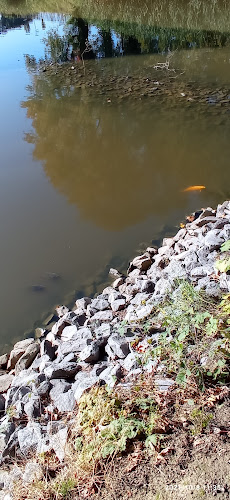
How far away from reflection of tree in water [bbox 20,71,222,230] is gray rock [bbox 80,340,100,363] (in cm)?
262

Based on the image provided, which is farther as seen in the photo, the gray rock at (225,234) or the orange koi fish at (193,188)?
the orange koi fish at (193,188)

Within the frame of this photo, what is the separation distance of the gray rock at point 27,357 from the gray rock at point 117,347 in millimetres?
906

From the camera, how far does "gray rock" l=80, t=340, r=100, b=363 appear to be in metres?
3.28

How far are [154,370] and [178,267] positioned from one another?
1.47m

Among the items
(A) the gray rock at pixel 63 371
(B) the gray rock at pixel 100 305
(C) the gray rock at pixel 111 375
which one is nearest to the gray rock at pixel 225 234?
(B) the gray rock at pixel 100 305

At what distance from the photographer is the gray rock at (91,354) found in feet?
10.7

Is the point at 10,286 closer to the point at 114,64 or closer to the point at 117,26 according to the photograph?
the point at 114,64

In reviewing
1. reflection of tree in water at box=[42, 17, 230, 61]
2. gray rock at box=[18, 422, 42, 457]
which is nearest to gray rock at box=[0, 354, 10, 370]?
gray rock at box=[18, 422, 42, 457]

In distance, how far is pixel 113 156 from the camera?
741 centimetres

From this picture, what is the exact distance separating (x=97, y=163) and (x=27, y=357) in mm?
4209

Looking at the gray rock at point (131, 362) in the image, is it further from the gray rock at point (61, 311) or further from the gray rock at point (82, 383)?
the gray rock at point (61, 311)

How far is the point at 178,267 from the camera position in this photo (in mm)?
4055

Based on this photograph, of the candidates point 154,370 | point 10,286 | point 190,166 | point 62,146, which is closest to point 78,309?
point 10,286

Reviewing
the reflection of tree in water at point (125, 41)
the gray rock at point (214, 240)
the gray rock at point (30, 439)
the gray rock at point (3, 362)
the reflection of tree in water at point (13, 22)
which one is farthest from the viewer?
the reflection of tree in water at point (13, 22)
